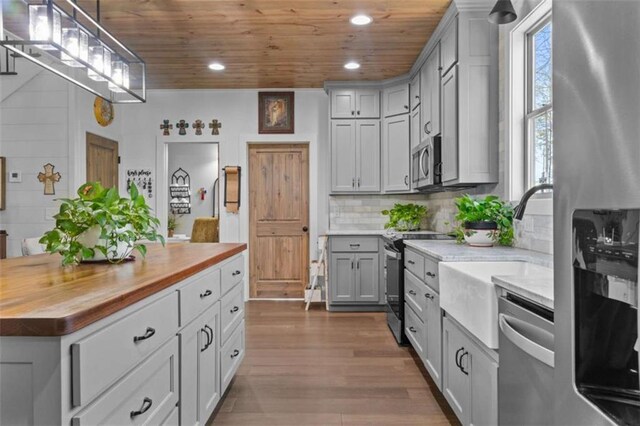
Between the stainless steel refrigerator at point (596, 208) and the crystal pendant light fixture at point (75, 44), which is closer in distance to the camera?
the stainless steel refrigerator at point (596, 208)

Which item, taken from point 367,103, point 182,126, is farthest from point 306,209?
point 182,126

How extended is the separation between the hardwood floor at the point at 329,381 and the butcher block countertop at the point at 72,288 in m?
1.01

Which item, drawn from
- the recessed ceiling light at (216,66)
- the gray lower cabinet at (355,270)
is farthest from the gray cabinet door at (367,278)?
the recessed ceiling light at (216,66)

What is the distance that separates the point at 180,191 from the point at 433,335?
7459 mm

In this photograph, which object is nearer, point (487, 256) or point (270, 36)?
point (487, 256)

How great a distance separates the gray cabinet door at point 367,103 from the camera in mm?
5113

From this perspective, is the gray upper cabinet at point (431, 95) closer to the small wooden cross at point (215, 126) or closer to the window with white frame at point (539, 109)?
the window with white frame at point (539, 109)

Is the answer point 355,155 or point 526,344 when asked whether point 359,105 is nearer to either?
point 355,155

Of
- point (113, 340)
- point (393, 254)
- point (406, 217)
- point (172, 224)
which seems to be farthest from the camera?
point (172, 224)

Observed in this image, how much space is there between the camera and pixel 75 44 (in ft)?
7.51

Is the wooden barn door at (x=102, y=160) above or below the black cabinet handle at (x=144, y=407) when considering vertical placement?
above

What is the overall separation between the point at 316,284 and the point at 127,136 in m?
3.20

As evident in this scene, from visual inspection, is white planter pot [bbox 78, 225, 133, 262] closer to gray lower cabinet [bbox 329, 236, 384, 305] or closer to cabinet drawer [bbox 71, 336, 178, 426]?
cabinet drawer [bbox 71, 336, 178, 426]

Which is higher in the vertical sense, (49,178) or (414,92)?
(414,92)
